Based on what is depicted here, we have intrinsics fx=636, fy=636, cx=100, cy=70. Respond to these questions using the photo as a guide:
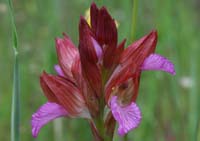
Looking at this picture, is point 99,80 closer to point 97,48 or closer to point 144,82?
point 97,48

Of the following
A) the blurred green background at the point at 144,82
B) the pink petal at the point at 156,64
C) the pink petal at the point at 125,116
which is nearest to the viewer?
the pink petal at the point at 125,116

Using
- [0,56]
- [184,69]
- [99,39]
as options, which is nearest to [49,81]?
[99,39]

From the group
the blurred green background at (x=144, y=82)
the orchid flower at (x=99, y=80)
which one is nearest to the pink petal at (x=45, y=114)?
the orchid flower at (x=99, y=80)

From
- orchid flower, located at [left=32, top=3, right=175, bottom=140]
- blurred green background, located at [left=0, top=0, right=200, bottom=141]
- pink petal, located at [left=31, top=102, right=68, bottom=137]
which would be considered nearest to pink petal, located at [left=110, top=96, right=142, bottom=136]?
orchid flower, located at [left=32, top=3, right=175, bottom=140]

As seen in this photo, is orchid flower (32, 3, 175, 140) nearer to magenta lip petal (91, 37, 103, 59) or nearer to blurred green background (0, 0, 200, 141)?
magenta lip petal (91, 37, 103, 59)

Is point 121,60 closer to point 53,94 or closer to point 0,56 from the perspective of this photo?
point 53,94

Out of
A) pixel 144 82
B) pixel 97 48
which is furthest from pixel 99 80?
pixel 144 82

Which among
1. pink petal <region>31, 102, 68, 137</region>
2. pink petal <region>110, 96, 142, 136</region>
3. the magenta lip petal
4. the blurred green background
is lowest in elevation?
pink petal <region>110, 96, 142, 136</region>

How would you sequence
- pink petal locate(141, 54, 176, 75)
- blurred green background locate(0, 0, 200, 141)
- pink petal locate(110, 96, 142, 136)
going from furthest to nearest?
blurred green background locate(0, 0, 200, 141) → pink petal locate(141, 54, 176, 75) → pink petal locate(110, 96, 142, 136)

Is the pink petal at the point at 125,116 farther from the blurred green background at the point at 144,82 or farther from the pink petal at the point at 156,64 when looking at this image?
the blurred green background at the point at 144,82

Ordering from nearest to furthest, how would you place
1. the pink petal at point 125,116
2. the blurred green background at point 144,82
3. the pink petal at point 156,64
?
the pink petal at point 125,116 < the pink petal at point 156,64 < the blurred green background at point 144,82
